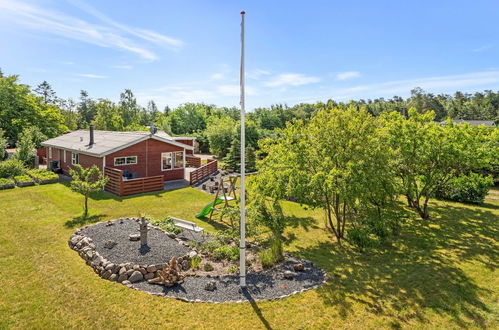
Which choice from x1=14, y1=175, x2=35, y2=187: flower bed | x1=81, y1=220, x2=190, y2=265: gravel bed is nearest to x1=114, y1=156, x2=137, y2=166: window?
x1=14, y1=175, x2=35, y2=187: flower bed

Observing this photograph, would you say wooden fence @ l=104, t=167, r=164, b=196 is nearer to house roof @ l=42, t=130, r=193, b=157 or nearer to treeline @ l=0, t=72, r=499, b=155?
house roof @ l=42, t=130, r=193, b=157

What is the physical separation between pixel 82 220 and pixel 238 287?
934 cm

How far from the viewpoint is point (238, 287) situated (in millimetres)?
8438

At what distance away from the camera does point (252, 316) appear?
720 cm

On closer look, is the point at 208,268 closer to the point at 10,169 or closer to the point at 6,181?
the point at 6,181

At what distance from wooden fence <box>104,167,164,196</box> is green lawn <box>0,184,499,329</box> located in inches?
170

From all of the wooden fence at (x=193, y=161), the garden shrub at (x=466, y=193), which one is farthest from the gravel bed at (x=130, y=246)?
the wooden fence at (x=193, y=161)

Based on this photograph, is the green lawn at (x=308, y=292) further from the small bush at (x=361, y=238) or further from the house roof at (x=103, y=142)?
the house roof at (x=103, y=142)

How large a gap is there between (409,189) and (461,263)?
16.6ft

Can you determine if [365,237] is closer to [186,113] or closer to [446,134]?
[446,134]

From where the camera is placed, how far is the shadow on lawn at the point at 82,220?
1329cm

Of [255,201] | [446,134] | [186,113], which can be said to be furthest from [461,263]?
[186,113]

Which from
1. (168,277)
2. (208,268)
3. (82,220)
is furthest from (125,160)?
(168,277)

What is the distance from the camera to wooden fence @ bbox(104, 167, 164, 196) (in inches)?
745
